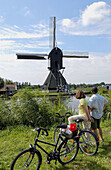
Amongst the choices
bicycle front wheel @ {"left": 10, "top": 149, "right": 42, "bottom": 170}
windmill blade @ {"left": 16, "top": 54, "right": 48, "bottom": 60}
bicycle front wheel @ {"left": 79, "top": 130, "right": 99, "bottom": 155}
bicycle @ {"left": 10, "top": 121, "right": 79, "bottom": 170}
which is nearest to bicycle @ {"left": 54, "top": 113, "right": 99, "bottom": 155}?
bicycle front wheel @ {"left": 79, "top": 130, "right": 99, "bottom": 155}

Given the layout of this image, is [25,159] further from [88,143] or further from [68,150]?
[88,143]

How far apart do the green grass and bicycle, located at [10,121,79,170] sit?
0.55 ft

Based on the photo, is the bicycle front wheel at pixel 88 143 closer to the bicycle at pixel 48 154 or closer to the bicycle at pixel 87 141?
the bicycle at pixel 87 141

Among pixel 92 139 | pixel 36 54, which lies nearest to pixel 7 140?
pixel 92 139

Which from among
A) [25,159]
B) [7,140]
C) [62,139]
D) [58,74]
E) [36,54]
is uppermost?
[36,54]

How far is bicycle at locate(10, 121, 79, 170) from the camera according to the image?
2581mm

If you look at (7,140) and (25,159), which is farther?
(7,140)

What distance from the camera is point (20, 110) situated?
6.04m

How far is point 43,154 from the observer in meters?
3.59

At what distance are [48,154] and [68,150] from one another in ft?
1.84

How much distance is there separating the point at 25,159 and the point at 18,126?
123 inches

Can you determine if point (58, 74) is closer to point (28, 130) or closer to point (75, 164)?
point (28, 130)

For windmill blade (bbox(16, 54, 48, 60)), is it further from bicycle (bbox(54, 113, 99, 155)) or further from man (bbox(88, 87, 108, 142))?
bicycle (bbox(54, 113, 99, 155))

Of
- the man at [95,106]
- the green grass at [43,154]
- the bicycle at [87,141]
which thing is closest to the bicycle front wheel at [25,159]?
the green grass at [43,154]
